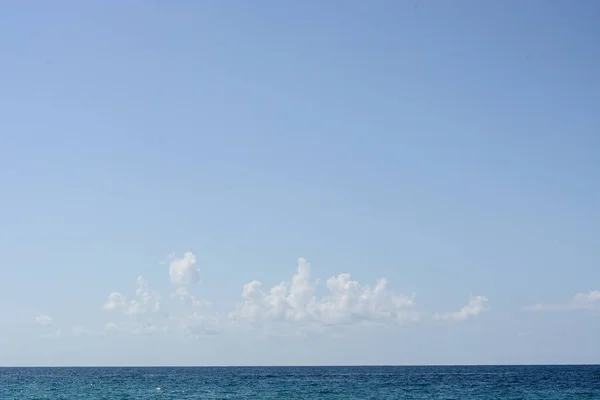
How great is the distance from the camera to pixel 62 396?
286 ft

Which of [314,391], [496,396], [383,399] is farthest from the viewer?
[314,391]

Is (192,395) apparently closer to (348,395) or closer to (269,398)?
(269,398)

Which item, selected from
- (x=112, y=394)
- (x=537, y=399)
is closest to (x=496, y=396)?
(x=537, y=399)

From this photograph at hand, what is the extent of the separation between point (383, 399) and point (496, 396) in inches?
642

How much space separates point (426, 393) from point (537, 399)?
1509 centimetres

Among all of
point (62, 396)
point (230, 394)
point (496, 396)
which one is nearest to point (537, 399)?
point (496, 396)

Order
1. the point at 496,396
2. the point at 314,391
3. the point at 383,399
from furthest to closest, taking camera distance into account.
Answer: the point at 314,391 < the point at 496,396 < the point at 383,399

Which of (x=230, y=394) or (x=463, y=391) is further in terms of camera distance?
(x=463, y=391)

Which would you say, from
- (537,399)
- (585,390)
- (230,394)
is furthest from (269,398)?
(585,390)

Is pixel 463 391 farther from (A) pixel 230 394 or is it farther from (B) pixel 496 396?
(A) pixel 230 394

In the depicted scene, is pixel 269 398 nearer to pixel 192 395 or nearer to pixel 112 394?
pixel 192 395

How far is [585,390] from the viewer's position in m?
97.3

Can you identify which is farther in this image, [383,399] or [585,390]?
[585,390]

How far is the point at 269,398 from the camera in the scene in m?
84.1
